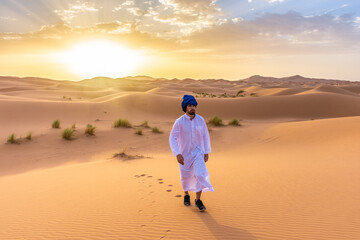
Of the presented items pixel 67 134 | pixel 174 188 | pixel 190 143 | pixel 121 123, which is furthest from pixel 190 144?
pixel 121 123

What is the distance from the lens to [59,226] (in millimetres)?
3818

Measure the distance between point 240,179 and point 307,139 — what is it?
593 cm

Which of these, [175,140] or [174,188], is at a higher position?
[175,140]

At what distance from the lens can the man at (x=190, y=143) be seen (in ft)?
13.3

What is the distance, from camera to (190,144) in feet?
13.6

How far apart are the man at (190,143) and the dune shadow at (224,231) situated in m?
0.38

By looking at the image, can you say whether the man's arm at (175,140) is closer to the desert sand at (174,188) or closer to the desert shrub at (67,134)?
the desert sand at (174,188)

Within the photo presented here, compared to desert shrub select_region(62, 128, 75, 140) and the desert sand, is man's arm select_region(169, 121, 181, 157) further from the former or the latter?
desert shrub select_region(62, 128, 75, 140)

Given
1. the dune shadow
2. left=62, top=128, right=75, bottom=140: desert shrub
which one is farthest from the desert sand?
left=62, top=128, right=75, bottom=140: desert shrub

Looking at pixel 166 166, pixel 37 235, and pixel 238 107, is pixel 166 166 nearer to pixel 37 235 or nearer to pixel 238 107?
pixel 37 235

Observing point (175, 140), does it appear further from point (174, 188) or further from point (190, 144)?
point (174, 188)

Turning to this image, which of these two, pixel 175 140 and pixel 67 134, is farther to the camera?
pixel 67 134

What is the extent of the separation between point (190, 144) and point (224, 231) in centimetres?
134

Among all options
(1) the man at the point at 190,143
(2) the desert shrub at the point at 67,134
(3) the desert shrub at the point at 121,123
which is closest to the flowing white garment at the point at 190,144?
(1) the man at the point at 190,143
